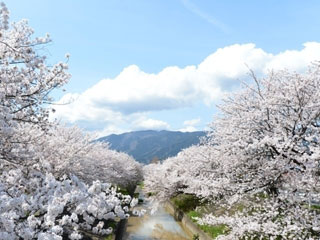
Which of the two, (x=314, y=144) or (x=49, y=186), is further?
(x=314, y=144)

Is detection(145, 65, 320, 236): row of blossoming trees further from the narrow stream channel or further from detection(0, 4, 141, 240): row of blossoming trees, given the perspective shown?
the narrow stream channel

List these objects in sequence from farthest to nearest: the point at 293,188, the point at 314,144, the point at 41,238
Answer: the point at 293,188
the point at 314,144
the point at 41,238

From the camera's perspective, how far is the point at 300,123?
8203 millimetres

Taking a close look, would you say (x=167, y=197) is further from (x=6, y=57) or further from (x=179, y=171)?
(x=6, y=57)

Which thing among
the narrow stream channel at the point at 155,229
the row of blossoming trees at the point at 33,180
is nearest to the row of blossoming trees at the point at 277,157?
the row of blossoming trees at the point at 33,180

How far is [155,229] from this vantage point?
1049 inches

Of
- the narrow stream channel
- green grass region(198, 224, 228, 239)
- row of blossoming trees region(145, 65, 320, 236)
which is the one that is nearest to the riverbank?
the narrow stream channel

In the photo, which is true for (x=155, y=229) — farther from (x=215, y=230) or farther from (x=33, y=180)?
(x=33, y=180)

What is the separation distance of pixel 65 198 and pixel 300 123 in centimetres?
634

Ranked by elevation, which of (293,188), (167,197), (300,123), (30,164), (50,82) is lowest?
(167,197)

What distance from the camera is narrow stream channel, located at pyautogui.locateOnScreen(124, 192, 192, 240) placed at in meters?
23.5

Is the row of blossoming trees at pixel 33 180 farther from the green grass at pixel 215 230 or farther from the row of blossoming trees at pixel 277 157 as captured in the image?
the green grass at pixel 215 230

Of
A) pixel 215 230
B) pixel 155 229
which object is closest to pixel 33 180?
pixel 215 230

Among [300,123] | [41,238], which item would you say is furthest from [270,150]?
[41,238]
